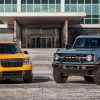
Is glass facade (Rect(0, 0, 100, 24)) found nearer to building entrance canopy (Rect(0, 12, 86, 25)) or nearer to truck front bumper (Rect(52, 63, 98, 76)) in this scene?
building entrance canopy (Rect(0, 12, 86, 25))

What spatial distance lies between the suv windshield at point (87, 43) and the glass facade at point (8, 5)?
42.8 m

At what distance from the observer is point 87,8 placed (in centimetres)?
6050

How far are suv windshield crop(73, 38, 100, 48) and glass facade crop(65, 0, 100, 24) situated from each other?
4242cm

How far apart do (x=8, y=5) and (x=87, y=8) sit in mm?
10746

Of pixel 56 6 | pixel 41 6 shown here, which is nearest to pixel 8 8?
pixel 41 6

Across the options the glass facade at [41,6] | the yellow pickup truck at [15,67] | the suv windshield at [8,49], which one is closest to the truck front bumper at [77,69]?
the yellow pickup truck at [15,67]

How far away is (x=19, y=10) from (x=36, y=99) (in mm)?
48952

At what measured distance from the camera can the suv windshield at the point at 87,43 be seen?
17234 millimetres

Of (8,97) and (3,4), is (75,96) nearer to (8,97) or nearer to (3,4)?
(8,97)

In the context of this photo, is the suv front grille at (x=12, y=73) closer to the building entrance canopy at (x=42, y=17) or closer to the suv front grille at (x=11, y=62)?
the suv front grille at (x=11, y=62)

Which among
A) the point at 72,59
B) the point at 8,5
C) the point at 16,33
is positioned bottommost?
the point at 16,33

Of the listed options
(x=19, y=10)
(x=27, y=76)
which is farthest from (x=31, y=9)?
(x=27, y=76)

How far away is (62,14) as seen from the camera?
5306 centimetres

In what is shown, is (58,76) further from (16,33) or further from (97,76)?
(16,33)
